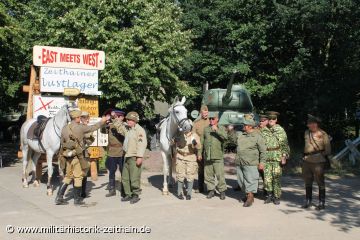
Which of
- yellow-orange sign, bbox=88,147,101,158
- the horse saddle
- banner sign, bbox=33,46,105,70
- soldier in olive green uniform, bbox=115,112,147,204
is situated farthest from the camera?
yellow-orange sign, bbox=88,147,101,158

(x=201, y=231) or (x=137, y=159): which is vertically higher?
(x=137, y=159)

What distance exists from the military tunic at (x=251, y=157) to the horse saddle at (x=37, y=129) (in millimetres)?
4792

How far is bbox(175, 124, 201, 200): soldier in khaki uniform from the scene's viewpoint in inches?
384

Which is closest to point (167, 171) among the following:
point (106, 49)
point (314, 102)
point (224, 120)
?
point (224, 120)

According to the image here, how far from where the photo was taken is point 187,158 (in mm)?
9836

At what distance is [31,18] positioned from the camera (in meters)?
23.5

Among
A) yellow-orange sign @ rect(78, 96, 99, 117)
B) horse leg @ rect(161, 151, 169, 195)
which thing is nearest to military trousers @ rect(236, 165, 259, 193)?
horse leg @ rect(161, 151, 169, 195)

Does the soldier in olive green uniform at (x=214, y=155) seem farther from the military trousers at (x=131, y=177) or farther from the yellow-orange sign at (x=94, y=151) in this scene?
the yellow-orange sign at (x=94, y=151)

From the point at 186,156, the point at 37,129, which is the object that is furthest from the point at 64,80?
the point at 186,156

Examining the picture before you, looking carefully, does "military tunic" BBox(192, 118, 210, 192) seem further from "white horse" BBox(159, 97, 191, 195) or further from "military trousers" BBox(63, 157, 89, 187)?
"military trousers" BBox(63, 157, 89, 187)

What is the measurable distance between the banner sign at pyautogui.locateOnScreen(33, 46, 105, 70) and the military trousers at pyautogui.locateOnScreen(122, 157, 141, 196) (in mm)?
4591

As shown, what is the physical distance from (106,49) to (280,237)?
1548 cm

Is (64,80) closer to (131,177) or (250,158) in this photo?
(131,177)

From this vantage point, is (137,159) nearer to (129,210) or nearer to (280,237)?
(129,210)
